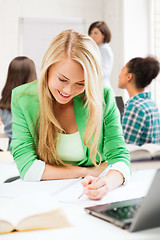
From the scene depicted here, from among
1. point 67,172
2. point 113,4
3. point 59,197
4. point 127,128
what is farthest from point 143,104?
point 113,4

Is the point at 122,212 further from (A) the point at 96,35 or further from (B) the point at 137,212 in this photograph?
(A) the point at 96,35

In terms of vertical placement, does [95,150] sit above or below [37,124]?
below

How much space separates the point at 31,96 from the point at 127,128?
1261 millimetres

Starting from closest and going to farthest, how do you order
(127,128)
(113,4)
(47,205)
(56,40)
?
(47,205) → (56,40) → (127,128) → (113,4)

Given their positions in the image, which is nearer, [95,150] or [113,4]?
[95,150]

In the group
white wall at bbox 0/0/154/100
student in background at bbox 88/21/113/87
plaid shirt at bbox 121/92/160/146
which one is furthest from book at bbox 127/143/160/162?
white wall at bbox 0/0/154/100

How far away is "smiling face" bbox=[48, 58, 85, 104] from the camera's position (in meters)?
1.20

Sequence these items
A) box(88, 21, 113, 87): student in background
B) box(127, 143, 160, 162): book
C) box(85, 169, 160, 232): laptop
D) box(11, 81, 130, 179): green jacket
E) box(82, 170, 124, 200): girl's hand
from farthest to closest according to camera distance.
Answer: box(88, 21, 113, 87): student in background → box(127, 143, 160, 162): book → box(11, 81, 130, 179): green jacket → box(82, 170, 124, 200): girl's hand → box(85, 169, 160, 232): laptop

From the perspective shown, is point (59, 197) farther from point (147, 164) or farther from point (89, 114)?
point (147, 164)

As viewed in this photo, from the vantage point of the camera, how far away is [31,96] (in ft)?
4.54

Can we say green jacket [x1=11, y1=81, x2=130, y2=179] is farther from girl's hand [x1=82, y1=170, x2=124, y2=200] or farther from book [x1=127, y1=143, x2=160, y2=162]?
book [x1=127, y1=143, x2=160, y2=162]

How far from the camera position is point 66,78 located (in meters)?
1.20

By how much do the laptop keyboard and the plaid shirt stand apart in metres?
1.73

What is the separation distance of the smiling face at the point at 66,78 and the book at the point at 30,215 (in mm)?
528
